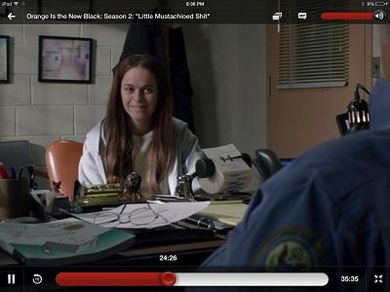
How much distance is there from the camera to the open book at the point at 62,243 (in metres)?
0.66

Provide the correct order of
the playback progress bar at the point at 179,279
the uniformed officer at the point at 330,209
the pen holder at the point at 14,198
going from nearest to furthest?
1. the uniformed officer at the point at 330,209
2. the playback progress bar at the point at 179,279
3. the pen holder at the point at 14,198

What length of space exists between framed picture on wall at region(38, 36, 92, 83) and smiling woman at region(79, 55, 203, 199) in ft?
0.15

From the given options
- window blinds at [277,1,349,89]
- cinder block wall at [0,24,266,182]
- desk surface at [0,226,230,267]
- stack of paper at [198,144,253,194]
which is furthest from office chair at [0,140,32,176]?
window blinds at [277,1,349,89]

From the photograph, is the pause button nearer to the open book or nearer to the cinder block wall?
the open book

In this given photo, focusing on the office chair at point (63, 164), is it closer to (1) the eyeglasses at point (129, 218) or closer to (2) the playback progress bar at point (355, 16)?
(1) the eyeglasses at point (129, 218)

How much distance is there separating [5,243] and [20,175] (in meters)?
0.10

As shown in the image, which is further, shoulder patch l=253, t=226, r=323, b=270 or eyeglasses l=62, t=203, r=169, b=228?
eyeglasses l=62, t=203, r=169, b=228

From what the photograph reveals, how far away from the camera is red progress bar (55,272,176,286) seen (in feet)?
2.14

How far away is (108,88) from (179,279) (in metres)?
0.26

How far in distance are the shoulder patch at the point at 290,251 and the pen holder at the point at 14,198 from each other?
35 centimetres

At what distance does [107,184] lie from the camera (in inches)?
29.0

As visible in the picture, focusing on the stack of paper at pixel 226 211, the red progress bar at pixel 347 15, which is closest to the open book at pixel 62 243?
the stack of paper at pixel 226 211

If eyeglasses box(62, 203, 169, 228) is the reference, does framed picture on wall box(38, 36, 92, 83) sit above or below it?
above

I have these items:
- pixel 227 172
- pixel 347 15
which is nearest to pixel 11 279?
pixel 227 172
